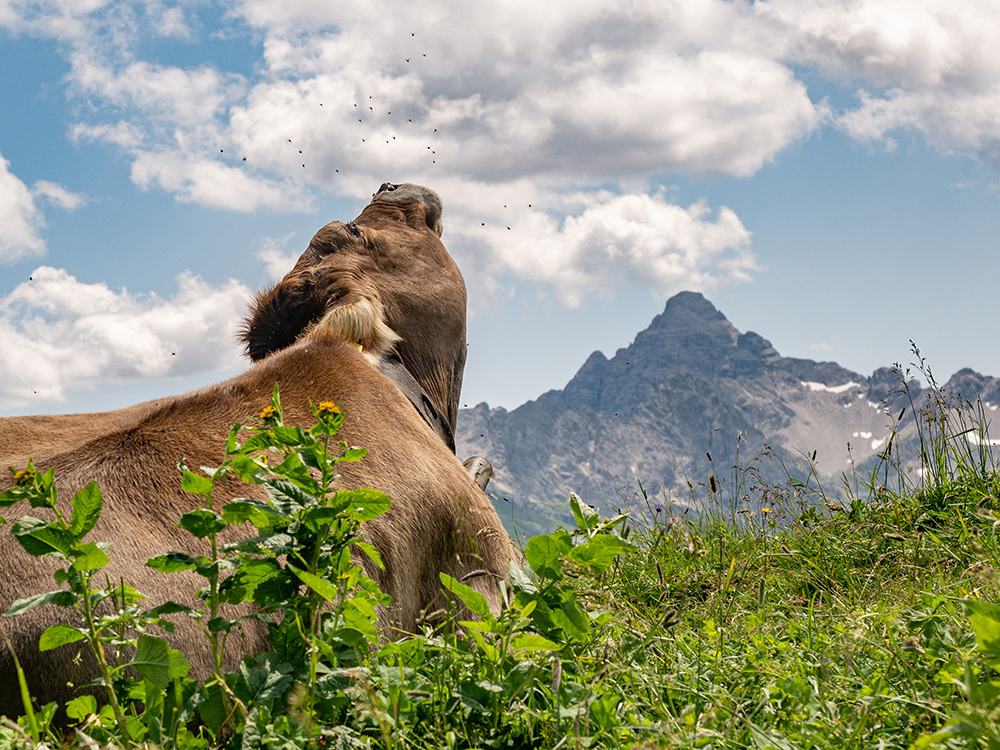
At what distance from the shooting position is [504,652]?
1.81m

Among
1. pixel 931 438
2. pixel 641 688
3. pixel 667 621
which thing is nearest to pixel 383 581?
pixel 667 621

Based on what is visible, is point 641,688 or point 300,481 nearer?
point 300,481

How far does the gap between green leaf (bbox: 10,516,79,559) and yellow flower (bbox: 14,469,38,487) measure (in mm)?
85

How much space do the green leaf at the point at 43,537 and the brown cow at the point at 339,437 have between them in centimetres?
77

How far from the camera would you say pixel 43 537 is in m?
1.62

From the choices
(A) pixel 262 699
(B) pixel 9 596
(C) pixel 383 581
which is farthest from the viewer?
(C) pixel 383 581

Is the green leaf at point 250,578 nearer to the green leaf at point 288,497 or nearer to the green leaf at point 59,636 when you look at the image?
the green leaf at point 288,497

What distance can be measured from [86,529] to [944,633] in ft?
7.05

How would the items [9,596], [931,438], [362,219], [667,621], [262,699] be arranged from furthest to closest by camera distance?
[362,219]
[931,438]
[667,621]
[9,596]
[262,699]

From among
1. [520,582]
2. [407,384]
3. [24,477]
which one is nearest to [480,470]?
[407,384]

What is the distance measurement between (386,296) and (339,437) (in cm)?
232

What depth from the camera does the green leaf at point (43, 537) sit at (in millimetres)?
1610

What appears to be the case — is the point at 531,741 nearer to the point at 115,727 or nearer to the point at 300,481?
the point at 300,481

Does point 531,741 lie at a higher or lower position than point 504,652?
lower
